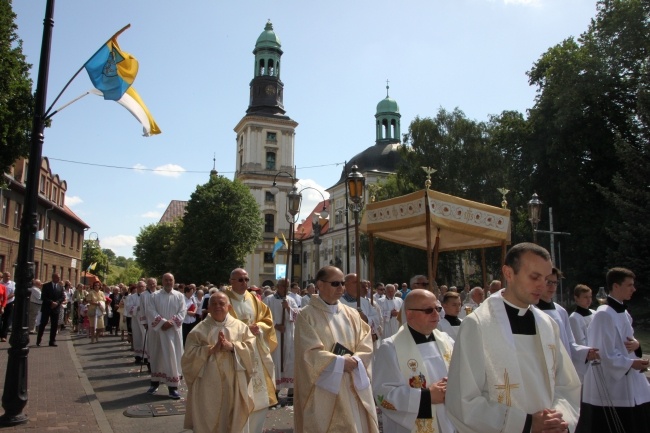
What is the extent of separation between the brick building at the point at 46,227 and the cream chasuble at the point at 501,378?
28420mm

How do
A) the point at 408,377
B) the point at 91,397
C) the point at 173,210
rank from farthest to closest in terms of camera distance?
the point at 173,210 → the point at 91,397 → the point at 408,377

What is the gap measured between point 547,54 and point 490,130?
600 centimetres

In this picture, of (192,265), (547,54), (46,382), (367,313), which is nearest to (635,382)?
(367,313)

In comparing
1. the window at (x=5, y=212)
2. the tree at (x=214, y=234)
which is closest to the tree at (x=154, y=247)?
the tree at (x=214, y=234)

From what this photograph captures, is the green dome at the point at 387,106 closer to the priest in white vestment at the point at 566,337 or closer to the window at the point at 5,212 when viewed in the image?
the window at the point at 5,212

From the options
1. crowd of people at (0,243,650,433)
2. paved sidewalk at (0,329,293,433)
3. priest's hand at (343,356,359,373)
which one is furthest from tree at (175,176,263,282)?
priest's hand at (343,356,359,373)

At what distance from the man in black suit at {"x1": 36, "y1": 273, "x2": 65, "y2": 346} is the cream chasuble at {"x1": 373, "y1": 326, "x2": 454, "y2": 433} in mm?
15966

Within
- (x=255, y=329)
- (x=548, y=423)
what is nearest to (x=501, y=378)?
(x=548, y=423)

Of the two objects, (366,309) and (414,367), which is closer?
(414,367)

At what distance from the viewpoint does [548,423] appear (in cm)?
292

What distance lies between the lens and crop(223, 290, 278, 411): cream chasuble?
6.88 meters

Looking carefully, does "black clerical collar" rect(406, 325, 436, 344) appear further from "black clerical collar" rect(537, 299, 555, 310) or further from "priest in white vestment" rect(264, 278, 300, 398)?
"priest in white vestment" rect(264, 278, 300, 398)

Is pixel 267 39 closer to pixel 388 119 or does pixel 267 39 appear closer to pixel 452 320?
pixel 388 119

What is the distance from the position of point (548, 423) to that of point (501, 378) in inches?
12.2
